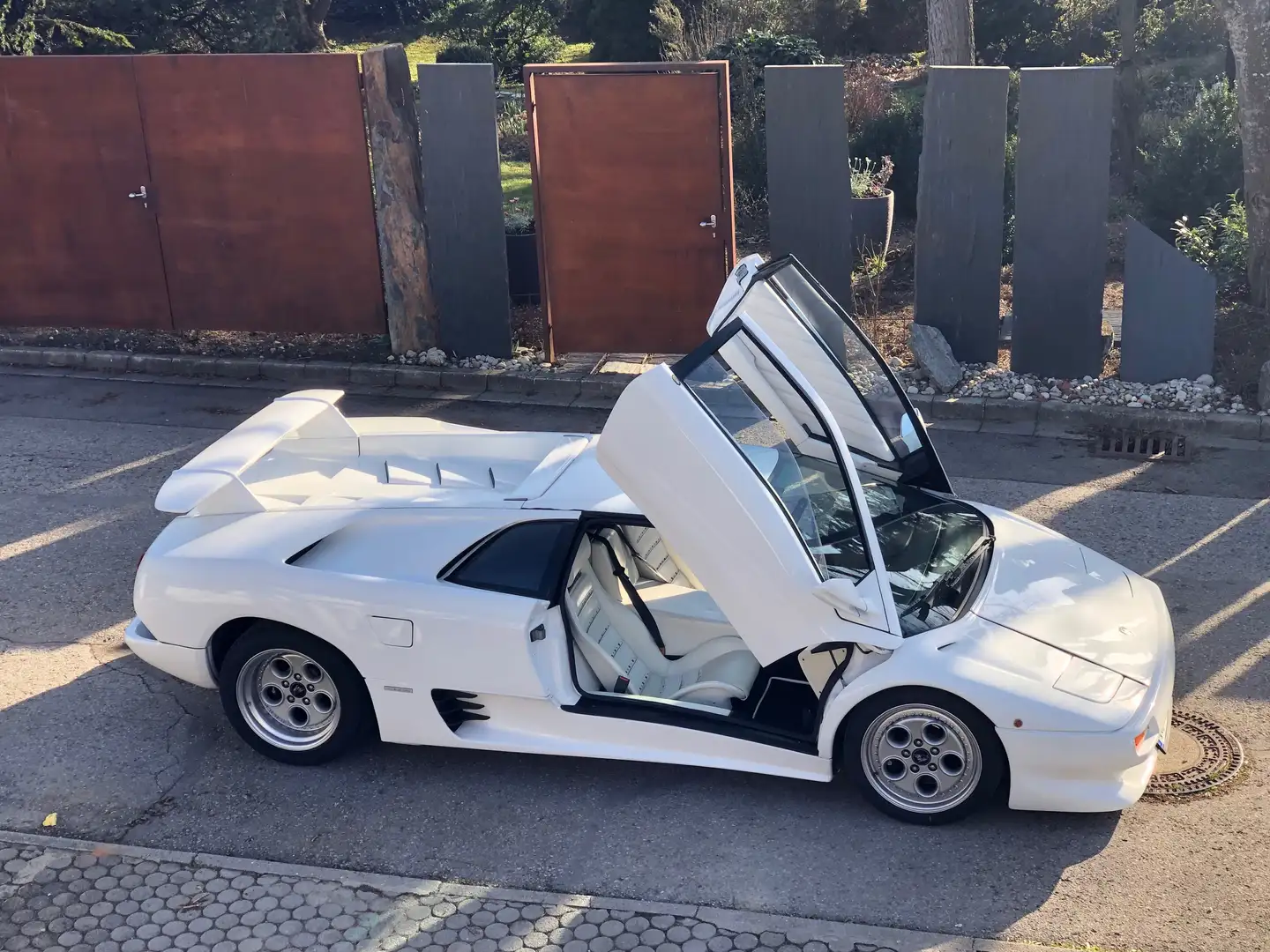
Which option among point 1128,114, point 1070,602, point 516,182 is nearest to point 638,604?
point 1070,602

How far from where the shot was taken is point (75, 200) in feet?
38.6

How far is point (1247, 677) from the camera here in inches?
247

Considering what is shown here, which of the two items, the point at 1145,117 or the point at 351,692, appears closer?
the point at 351,692

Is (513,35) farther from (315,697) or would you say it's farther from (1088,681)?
(1088,681)

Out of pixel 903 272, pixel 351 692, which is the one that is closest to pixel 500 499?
pixel 351 692

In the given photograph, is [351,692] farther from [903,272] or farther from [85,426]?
[903,272]

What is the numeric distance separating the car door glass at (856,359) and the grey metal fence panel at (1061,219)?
16.0ft

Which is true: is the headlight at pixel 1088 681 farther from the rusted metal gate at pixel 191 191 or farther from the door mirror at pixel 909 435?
the rusted metal gate at pixel 191 191

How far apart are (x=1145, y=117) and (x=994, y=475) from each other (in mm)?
11006

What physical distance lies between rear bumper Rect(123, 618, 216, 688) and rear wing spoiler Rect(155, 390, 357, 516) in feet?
1.95

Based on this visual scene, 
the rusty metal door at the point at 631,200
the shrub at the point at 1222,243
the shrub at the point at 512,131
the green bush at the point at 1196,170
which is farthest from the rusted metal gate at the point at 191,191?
the green bush at the point at 1196,170

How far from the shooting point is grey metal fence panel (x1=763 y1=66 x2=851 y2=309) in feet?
34.8

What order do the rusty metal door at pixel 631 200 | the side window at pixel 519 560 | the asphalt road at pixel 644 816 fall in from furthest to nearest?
the rusty metal door at pixel 631 200, the side window at pixel 519 560, the asphalt road at pixel 644 816

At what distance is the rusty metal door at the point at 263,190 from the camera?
36.6 feet
